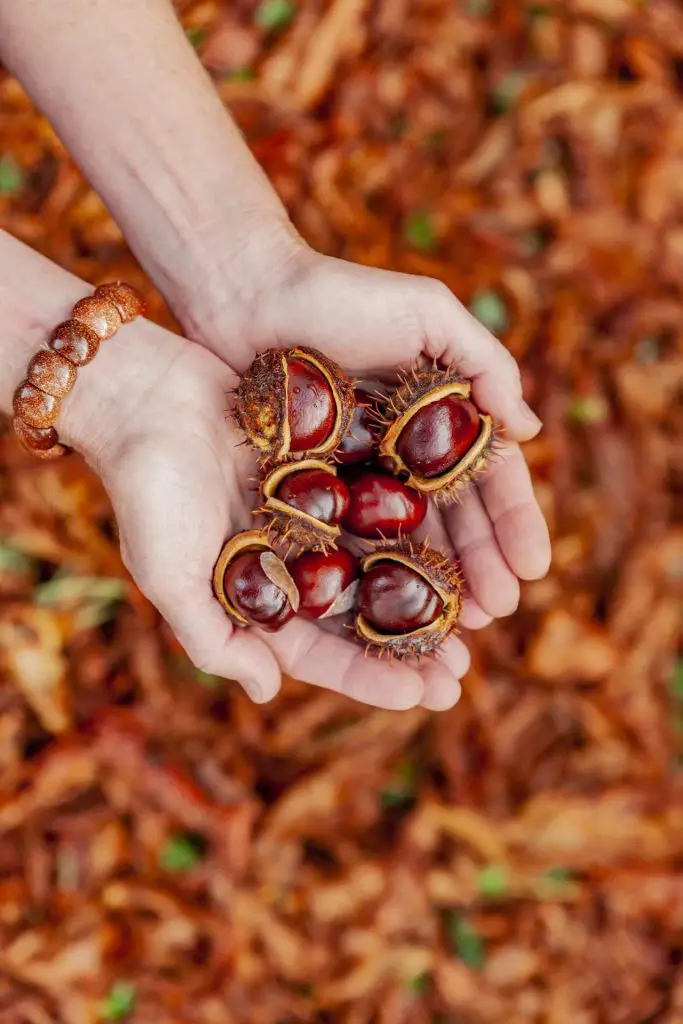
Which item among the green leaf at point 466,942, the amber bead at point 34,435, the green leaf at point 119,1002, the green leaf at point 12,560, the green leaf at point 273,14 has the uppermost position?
the green leaf at point 273,14

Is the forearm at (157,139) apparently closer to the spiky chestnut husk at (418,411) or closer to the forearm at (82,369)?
the forearm at (82,369)

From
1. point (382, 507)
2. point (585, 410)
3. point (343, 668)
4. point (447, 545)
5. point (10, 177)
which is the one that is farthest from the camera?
point (585, 410)

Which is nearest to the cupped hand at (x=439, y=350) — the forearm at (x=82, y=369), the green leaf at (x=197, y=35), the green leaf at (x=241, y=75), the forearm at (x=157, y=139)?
the forearm at (x=157, y=139)

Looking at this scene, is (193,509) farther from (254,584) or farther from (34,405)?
(34,405)

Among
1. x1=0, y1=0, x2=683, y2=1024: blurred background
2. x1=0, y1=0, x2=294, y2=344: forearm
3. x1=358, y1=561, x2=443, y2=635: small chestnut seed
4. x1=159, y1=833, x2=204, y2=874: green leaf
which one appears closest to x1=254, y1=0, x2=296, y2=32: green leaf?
x1=0, y1=0, x2=683, y2=1024: blurred background

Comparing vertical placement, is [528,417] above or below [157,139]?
below

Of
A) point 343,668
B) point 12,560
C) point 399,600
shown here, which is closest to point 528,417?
point 399,600
